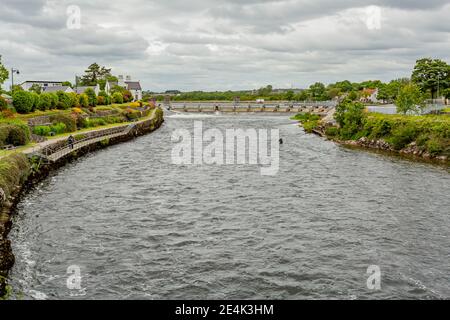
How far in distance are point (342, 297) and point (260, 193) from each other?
1974cm

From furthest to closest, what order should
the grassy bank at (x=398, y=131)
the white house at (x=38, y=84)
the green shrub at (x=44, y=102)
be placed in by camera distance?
the white house at (x=38, y=84) < the green shrub at (x=44, y=102) < the grassy bank at (x=398, y=131)

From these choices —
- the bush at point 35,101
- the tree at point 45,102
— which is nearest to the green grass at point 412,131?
the tree at point 45,102

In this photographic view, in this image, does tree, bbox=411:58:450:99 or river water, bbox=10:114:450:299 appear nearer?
river water, bbox=10:114:450:299

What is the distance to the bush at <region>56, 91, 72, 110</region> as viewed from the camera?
282 ft

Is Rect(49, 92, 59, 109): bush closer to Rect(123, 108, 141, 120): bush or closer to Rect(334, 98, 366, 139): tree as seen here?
Rect(123, 108, 141, 120): bush

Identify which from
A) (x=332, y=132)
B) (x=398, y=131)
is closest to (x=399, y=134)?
(x=398, y=131)

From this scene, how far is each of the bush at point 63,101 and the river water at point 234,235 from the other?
4128 cm

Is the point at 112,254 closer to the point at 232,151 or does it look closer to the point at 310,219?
the point at 310,219

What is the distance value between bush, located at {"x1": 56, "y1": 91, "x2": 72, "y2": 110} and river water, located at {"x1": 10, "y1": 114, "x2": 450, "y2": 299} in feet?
135

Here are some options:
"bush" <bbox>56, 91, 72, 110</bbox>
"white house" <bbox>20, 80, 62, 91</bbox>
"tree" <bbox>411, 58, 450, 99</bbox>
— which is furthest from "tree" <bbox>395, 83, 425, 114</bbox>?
"white house" <bbox>20, 80, 62, 91</bbox>

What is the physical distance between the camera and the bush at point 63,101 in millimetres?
86000

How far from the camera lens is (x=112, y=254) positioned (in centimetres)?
2483

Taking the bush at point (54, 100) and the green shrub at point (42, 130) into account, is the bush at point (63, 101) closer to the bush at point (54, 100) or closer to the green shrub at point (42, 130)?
the bush at point (54, 100)

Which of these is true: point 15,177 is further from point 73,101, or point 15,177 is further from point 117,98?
point 117,98
